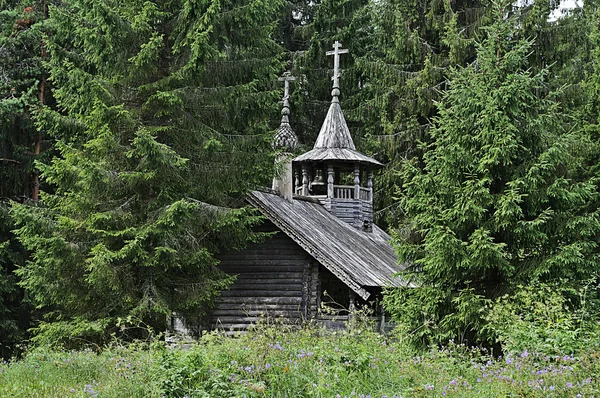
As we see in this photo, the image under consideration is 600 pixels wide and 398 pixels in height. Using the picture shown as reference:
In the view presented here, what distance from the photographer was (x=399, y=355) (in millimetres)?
8727

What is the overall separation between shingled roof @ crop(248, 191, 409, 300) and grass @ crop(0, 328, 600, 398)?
5.56 m

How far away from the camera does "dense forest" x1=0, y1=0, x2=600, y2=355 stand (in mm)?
11383

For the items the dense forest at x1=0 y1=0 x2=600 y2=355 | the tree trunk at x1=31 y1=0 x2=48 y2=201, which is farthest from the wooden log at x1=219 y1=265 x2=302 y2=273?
the tree trunk at x1=31 y1=0 x2=48 y2=201

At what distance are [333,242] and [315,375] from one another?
10.9 meters

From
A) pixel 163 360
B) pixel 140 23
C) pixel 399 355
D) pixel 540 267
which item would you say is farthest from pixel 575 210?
pixel 140 23

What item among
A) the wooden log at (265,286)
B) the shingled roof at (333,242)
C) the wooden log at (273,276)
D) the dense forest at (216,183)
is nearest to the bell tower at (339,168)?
the shingled roof at (333,242)

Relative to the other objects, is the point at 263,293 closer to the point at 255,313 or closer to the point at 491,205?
the point at 255,313

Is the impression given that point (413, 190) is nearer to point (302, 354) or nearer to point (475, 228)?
point (475, 228)

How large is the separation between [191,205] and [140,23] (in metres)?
3.86

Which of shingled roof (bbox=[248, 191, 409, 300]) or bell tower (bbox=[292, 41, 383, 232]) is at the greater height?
bell tower (bbox=[292, 41, 383, 232])

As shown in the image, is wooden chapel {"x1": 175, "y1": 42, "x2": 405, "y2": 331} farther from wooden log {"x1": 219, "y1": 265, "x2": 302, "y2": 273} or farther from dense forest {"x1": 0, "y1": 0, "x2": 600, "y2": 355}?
dense forest {"x1": 0, "y1": 0, "x2": 600, "y2": 355}

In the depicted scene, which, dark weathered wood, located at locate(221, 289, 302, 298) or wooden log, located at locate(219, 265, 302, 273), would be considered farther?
wooden log, located at locate(219, 265, 302, 273)

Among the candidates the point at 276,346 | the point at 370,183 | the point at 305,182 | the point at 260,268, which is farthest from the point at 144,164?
the point at 370,183

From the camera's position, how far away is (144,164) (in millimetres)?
13680
